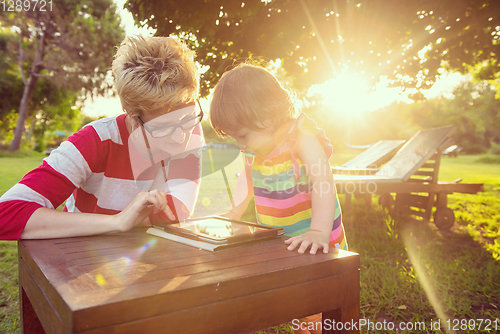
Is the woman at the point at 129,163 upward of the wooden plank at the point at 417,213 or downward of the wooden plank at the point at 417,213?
upward

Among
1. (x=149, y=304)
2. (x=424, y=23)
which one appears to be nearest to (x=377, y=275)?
(x=149, y=304)

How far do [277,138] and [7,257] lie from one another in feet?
10.6

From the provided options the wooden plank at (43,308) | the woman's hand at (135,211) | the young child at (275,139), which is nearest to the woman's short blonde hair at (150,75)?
the young child at (275,139)

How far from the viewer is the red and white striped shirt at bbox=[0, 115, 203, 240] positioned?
45.5 inches

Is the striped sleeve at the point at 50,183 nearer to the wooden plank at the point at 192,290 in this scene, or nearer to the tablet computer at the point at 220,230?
the tablet computer at the point at 220,230

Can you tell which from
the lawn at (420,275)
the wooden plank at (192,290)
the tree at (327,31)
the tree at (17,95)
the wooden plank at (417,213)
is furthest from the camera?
the tree at (17,95)

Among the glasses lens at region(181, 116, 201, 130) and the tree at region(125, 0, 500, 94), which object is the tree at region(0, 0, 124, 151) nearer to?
the tree at region(125, 0, 500, 94)

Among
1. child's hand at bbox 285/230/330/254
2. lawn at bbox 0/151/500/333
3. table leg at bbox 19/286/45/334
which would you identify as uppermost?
child's hand at bbox 285/230/330/254

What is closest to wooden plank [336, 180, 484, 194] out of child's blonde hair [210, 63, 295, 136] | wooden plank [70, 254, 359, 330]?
child's blonde hair [210, 63, 295, 136]

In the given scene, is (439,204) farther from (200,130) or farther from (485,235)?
(200,130)

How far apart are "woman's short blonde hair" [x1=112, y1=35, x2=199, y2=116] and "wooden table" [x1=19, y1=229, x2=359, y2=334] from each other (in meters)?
0.65

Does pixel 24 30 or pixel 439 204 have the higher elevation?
pixel 24 30

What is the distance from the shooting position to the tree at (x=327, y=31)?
4.25m

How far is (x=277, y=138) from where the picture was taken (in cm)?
164
